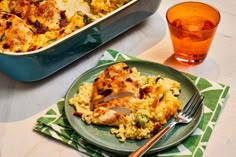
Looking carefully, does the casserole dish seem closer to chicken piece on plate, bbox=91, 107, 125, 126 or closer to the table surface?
the table surface

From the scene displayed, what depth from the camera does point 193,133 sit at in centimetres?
107

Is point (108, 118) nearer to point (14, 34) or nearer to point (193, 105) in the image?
point (193, 105)

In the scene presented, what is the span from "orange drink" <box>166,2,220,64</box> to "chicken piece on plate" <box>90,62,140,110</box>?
0.58ft

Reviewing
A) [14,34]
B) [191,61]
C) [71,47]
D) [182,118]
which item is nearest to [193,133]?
[182,118]

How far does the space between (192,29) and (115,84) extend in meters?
0.35

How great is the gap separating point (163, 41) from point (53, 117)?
1.57 ft

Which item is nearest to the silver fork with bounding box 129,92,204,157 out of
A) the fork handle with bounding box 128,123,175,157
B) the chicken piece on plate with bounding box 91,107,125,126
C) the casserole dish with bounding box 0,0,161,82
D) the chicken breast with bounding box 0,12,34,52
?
the fork handle with bounding box 128,123,175,157

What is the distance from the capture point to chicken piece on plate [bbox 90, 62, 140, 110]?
111 cm

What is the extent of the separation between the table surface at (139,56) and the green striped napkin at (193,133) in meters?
0.02

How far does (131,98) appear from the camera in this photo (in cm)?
111

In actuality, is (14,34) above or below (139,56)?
above

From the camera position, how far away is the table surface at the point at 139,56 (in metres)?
1.09

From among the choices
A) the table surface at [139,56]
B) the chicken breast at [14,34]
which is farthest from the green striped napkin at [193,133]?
the chicken breast at [14,34]

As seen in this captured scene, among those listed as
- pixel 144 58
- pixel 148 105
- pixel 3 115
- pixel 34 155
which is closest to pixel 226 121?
pixel 148 105
